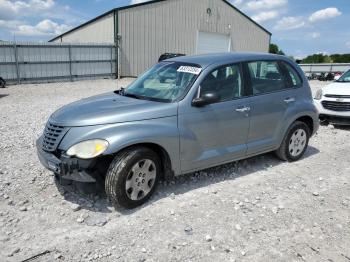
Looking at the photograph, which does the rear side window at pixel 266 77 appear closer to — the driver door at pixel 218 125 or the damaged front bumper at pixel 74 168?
the driver door at pixel 218 125

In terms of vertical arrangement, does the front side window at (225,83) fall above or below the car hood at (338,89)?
above

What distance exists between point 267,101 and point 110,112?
2.46 meters

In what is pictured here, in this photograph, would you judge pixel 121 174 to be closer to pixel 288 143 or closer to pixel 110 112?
pixel 110 112

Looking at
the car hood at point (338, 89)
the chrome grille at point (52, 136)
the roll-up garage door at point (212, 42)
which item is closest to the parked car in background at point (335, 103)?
the car hood at point (338, 89)

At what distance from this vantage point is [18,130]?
7227 mm

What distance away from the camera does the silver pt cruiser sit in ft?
11.7

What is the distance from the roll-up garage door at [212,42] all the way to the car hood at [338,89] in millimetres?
18251

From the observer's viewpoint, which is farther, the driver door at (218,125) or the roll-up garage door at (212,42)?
the roll-up garage door at (212,42)

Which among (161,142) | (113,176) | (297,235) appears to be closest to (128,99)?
(161,142)

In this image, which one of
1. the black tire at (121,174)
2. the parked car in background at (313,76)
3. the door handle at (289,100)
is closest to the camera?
the black tire at (121,174)

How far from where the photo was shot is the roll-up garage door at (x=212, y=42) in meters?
26.4

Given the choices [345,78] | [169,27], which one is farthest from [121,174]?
[169,27]

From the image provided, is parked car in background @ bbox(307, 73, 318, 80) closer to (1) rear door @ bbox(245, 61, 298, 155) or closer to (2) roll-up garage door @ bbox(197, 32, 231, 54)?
(2) roll-up garage door @ bbox(197, 32, 231, 54)

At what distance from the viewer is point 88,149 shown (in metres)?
3.47
